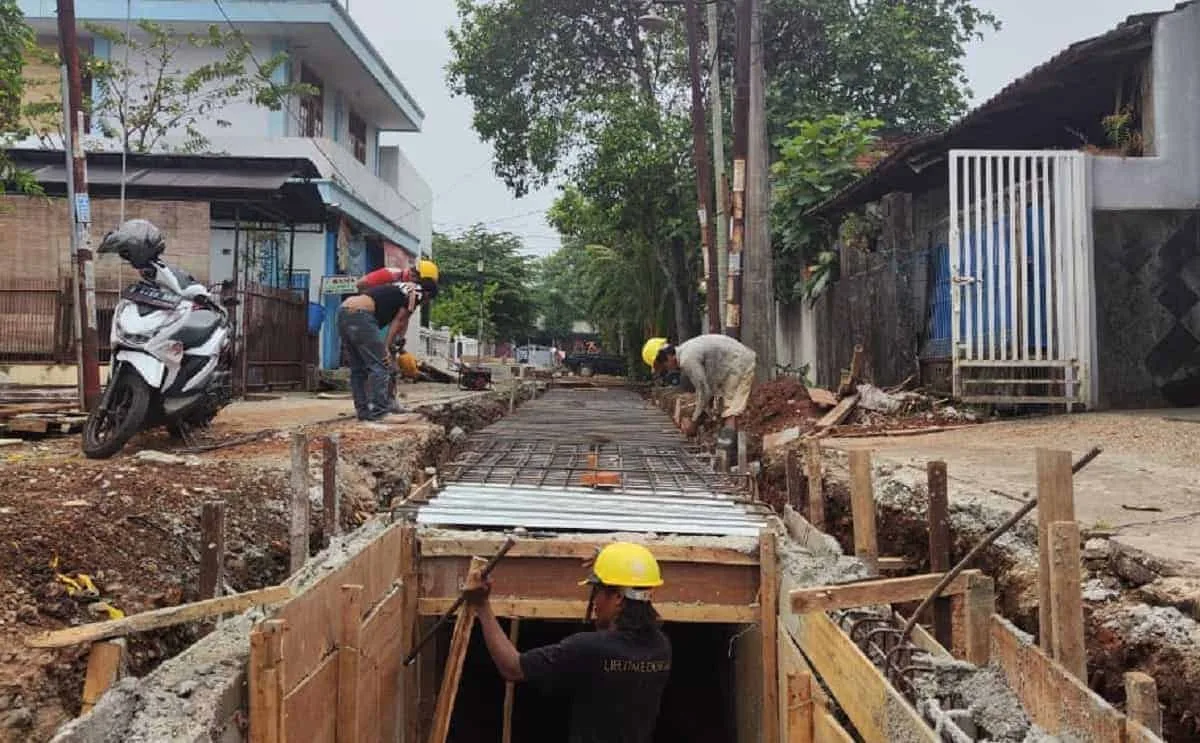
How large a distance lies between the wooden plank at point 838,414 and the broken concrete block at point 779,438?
0.27 metres

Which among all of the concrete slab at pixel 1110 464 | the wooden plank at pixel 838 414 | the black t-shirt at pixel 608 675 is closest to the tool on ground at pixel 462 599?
the black t-shirt at pixel 608 675

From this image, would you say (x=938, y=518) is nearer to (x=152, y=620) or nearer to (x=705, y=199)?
(x=152, y=620)

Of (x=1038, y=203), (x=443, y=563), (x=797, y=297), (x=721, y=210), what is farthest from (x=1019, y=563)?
(x=797, y=297)

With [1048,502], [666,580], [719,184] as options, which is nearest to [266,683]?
[666,580]

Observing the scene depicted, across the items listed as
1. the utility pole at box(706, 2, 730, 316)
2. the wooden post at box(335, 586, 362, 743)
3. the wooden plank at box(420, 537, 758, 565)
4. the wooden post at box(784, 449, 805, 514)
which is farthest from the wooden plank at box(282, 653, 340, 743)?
the utility pole at box(706, 2, 730, 316)

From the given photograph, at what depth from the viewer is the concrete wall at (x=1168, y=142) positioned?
8633 mm

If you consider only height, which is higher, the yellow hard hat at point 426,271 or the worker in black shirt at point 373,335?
the yellow hard hat at point 426,271

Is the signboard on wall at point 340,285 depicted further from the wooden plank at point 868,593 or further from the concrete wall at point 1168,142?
the wooden plank at point 868,593

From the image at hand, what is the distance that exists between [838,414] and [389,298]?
15.3 ft

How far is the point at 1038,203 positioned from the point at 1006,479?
4.05 metres

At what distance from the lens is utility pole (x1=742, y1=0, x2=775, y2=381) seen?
478 inches

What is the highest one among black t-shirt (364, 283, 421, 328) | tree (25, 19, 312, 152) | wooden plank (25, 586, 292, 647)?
tree (25, 19, 312, 152)

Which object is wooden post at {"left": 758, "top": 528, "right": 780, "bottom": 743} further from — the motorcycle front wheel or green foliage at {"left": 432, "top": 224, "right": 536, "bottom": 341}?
green foliage at {"left": 432, "top": 224, "right": 536, "bottom": 341}

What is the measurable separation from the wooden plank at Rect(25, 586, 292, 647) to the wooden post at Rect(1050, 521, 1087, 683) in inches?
103
